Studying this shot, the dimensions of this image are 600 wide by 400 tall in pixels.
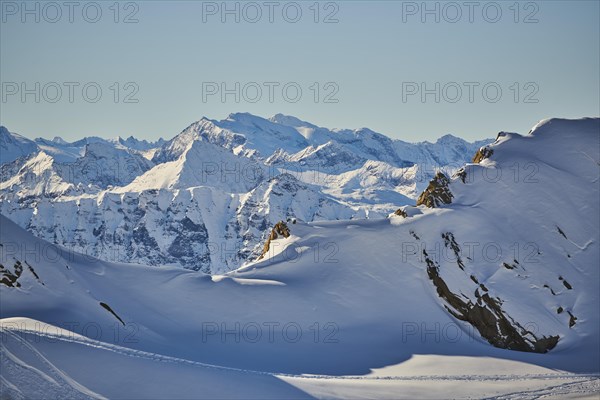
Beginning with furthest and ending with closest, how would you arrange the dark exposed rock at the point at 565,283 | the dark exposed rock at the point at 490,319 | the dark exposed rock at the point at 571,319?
the dark exposed rock at the point at 565,283, the dark exposed rock at the point at 571,319, the dark exposed rock at the point at 490,319

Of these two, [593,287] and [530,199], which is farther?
[530,199]

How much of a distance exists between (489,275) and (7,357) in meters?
43.5

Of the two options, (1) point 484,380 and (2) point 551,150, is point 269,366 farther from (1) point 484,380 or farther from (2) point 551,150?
(2) point 551,150

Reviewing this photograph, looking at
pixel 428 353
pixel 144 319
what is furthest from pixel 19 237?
pixel 428 353

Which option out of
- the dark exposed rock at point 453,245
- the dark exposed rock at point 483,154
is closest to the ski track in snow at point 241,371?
the dark exposed rock at point 453,245

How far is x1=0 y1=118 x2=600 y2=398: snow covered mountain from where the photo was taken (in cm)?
4712

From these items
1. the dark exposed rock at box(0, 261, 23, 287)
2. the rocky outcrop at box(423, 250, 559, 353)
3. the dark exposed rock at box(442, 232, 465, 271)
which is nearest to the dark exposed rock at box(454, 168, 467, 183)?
the dark exposed rock at box(442, 232, 465, 271)

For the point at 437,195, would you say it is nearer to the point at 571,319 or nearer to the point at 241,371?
the point at 571,319

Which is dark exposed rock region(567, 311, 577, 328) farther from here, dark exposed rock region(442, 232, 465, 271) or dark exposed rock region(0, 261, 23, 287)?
dark exposed rock region(0, 261, 23, 287)

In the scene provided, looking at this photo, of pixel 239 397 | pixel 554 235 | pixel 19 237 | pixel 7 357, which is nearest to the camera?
pixel 7 357

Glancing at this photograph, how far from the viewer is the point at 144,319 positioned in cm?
6050

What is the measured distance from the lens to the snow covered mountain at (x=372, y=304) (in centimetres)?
4712

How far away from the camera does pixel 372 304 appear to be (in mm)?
67562

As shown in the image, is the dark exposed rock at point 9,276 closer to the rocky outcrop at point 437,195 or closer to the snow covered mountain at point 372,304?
the snow covered mountain at point 372,304
